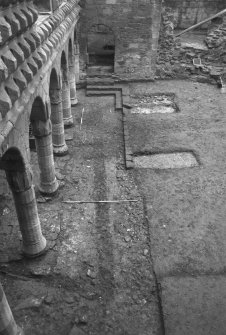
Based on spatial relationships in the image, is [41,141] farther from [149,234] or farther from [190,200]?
[190,200]

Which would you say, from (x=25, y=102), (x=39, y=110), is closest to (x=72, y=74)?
(x=39, y=110)

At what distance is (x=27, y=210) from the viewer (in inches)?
259

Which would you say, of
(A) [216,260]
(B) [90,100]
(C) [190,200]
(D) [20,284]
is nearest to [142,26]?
(B) [90,100]

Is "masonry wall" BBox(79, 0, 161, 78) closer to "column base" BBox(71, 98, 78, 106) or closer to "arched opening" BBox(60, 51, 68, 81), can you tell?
"column base" BBox(71, 98, 78, 106)

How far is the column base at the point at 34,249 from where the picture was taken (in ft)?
23.6

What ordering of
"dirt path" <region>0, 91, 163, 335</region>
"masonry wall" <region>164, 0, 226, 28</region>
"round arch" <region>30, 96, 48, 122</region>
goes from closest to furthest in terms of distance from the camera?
"dirt path" <region>0, 91, 163, 335</region> < "round arch" <region>30, 96, 48, 122</region> < "masonry wall" <region>164, 0, 226, 28</region>

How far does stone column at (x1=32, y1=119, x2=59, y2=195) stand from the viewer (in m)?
7.57

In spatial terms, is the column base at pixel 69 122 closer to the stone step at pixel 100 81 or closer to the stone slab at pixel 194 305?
the stone step at pixel 100 81

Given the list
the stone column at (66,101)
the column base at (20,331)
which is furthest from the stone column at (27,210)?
the stone column at (66,101)

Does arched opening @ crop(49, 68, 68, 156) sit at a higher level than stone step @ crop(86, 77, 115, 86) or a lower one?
higher

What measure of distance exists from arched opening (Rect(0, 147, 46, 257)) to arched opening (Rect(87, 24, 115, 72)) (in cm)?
1157

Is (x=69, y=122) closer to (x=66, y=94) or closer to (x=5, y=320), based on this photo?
(x=66, y=94)

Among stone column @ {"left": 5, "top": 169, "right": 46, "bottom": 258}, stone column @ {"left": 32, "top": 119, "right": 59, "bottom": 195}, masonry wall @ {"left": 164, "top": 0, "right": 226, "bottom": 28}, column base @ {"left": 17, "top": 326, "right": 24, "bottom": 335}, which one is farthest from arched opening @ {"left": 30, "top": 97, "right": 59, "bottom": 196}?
masonry wall @ {"left": 164, "top": 0, "right": 226, "bottom": 28}

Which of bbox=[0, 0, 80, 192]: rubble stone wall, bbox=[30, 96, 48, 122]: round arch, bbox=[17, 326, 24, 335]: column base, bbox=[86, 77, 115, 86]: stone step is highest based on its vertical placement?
bbox=[0, 0, 80, 192]: rubble stone wall
